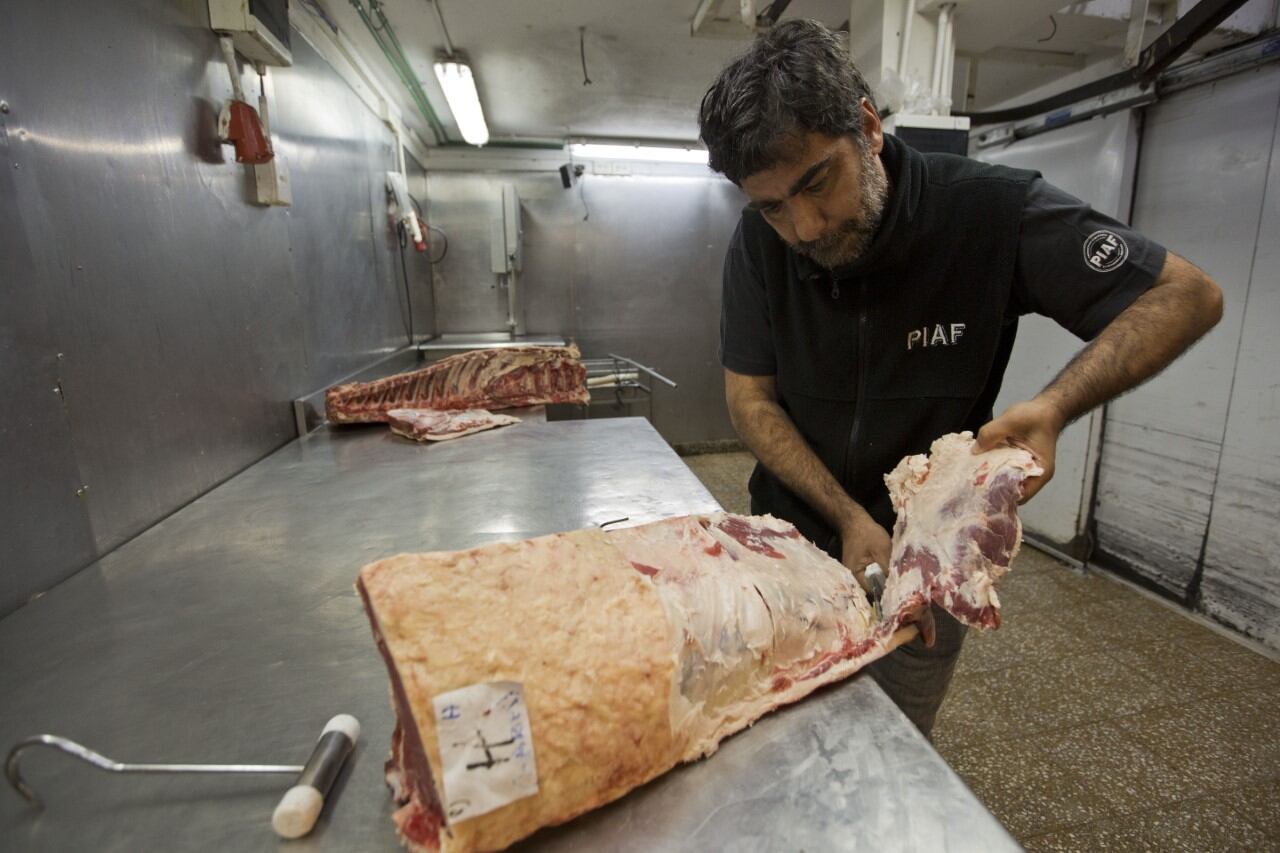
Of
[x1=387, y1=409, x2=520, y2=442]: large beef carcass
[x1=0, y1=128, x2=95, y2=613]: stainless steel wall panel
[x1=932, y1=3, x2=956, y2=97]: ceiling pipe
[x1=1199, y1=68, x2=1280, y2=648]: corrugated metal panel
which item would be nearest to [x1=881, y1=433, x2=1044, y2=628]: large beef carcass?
[x1=0, y1=128, x2=95, y2=613]: stainless steel wall panel

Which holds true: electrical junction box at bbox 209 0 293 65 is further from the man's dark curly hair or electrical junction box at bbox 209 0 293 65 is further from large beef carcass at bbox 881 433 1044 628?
large beef carcass at bbox 881 433 1044 628

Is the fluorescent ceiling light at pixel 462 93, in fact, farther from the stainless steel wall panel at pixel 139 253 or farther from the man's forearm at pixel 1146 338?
the man's forearm at pixel 1146 338

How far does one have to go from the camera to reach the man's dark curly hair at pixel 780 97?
1174mm

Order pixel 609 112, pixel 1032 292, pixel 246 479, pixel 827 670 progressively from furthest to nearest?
pixel 609 112
pixel 246 479
pixel 1032 292
pixel 827 670

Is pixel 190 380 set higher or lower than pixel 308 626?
higher

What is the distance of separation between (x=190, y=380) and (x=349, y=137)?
2.11 metres

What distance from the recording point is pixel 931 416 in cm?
147

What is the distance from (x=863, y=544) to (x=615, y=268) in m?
4.92

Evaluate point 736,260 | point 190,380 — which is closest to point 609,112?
point 736,260

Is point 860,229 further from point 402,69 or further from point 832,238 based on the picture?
point 402,69

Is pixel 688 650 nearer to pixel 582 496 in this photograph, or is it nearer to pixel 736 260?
pixel 582 496

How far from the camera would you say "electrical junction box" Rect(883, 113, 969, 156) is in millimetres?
2438

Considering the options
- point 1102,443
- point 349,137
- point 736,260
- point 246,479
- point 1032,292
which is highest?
point 349,137

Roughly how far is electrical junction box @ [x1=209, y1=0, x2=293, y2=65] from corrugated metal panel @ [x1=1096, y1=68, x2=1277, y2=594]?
13.6 feet
